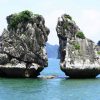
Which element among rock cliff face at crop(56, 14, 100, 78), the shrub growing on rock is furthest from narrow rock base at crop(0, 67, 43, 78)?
the shrub growing on rock

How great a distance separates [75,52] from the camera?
64.9 m

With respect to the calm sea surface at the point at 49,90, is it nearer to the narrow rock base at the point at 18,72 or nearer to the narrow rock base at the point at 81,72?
the narrow rock base at the point at 81,72

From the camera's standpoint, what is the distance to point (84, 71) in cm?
6356

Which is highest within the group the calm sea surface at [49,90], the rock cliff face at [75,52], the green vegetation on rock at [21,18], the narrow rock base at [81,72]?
the green vegetation on rock at [21,18]

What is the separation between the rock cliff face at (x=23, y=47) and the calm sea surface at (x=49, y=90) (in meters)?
3.93

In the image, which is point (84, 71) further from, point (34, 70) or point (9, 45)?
point (9, 45)

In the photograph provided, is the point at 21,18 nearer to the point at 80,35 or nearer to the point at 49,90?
the point at 80,35

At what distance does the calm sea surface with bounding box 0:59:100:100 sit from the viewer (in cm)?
4506

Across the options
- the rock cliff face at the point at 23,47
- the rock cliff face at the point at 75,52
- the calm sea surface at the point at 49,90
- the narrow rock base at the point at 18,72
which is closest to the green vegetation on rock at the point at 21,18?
the rock cliff face at the point at 23,47

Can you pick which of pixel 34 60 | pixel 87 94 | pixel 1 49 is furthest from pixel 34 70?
pixel 87 94

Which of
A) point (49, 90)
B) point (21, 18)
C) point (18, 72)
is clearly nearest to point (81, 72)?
point (18, 72)

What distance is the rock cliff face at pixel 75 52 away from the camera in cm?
6366

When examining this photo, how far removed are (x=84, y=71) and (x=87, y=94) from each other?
16.3 metres

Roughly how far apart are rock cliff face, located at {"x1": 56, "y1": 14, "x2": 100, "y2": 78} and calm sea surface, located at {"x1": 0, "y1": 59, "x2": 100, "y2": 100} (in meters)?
2.67
